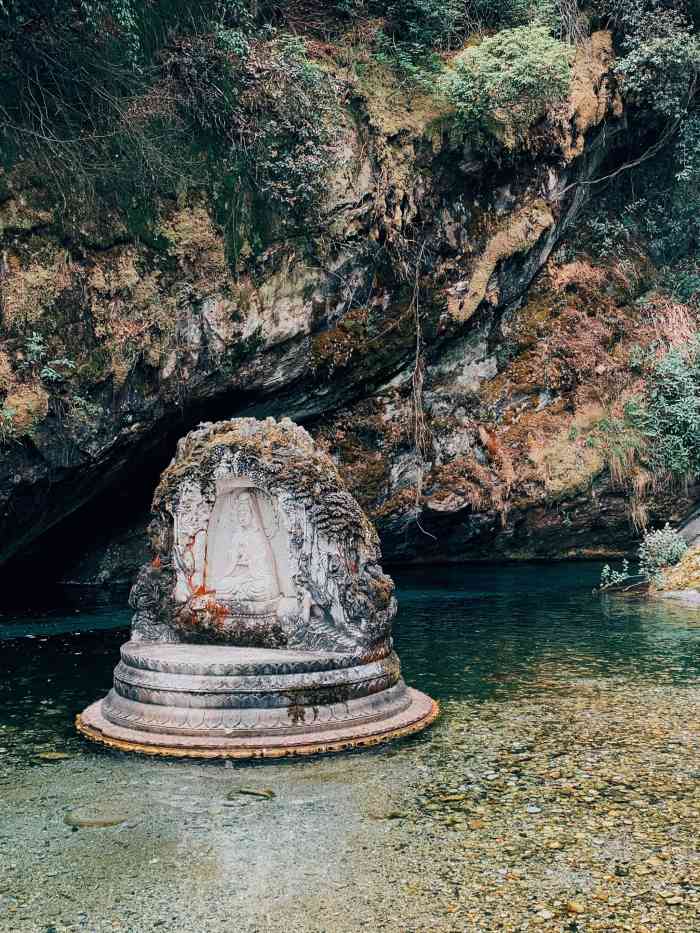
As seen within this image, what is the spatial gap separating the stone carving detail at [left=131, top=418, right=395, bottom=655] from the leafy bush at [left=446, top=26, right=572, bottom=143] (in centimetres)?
631

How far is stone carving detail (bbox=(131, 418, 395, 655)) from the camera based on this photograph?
584 centimetres

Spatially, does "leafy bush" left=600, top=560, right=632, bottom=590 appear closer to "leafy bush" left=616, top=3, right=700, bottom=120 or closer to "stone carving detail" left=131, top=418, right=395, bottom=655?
"leafy bush" left=616, top=3, right=700, bottom=120

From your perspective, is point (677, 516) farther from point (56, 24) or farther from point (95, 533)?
point (56, 24)

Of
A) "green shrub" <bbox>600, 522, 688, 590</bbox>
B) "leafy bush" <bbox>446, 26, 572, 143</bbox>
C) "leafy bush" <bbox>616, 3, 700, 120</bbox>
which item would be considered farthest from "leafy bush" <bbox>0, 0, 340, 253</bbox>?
"green shrub" <bbox>600, 522, 688, 590</bbox>

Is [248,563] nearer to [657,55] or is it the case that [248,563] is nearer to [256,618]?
[256,618]

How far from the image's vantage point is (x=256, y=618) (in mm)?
6027

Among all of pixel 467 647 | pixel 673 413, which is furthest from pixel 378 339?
pixel 673 413

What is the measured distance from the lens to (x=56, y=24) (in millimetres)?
8594

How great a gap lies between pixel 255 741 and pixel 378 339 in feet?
22.3

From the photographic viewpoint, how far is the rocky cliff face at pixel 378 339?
29.3 feet

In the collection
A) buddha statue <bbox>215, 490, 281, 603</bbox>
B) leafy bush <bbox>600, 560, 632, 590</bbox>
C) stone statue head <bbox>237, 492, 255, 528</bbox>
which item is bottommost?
leafy bush <bbox>600, 560, 632, 590</bbox>

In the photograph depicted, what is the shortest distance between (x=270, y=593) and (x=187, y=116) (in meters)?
6.01

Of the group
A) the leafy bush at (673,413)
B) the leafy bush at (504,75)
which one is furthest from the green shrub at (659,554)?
the leafy bush at (504,75)

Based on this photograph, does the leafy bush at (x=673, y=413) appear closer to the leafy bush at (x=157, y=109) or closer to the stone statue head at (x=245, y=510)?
the leafy bush at (x=157, y=109)
